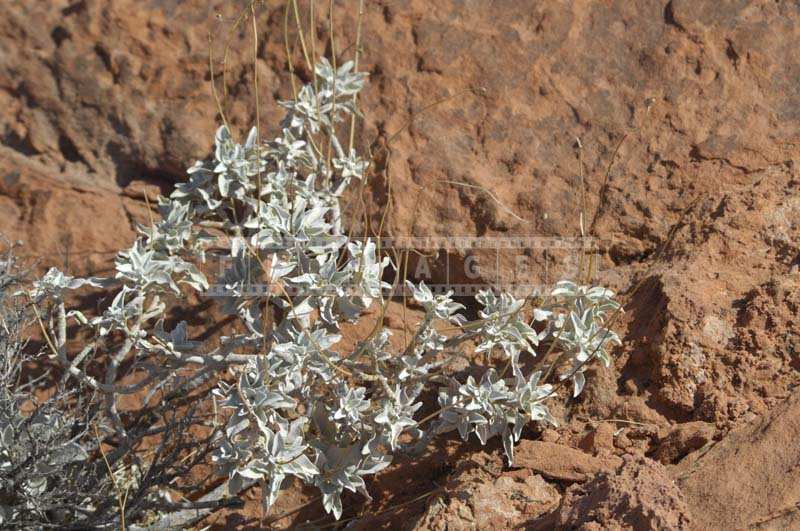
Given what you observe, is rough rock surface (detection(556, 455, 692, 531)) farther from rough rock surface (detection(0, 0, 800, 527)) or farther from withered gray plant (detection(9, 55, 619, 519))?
withered gray plant (detection(9, 55, 619, 519))

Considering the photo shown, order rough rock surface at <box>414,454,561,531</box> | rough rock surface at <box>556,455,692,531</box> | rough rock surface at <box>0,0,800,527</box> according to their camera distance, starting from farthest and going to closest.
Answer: rough rock surface at <box>0,0,800,527</box> < rough rock surface at <box>414,454,561,531</box> < rough rock surface at <box>556,455,692,531</box>

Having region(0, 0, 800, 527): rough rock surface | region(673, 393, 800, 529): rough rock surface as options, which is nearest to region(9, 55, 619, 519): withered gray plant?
region(0, 0, 800, 527): rough rock surface

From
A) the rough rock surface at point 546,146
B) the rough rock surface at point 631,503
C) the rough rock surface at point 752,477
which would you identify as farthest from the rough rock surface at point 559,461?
the rough rock surface at point 631,503

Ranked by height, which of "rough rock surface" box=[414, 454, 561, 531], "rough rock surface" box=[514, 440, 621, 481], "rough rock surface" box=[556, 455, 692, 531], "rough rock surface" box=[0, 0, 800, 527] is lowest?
"rough rock surface" box=[414, 454, 561, 531]

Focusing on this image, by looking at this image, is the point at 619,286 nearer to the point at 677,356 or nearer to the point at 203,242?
the point at 677,356

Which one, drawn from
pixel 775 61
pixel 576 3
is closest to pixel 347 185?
pixel 576 3

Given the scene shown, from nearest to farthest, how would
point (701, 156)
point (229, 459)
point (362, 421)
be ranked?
point (229, 459) < point (362, 421) < point (701, 156)

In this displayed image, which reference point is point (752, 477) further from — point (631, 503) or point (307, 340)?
point (307, 340)

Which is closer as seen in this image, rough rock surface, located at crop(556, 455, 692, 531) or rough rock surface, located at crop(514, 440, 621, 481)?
rough rock surface, located at crop(556, 455, 692, 531)
